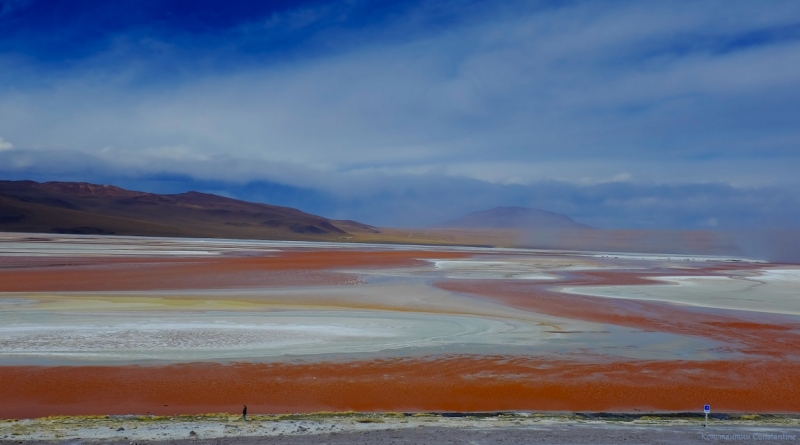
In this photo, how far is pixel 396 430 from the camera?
7469 millimetres

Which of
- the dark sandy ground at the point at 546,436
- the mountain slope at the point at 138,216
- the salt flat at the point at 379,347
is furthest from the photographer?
the mountain slope at the point at 138,216

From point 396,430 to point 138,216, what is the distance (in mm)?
117549

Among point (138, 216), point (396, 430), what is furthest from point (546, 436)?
point (138, 216)

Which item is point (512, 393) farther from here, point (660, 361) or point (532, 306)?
point (532, 306)

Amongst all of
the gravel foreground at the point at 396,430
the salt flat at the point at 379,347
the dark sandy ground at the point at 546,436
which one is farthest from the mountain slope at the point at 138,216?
the dark sandy ground at the point at 546,436

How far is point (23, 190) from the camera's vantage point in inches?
4909

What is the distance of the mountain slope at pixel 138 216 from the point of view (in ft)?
264

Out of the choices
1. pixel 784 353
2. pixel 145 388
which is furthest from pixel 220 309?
pixel 784 353

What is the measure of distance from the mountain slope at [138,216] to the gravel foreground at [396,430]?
74.3m

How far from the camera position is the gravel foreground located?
6.96 m

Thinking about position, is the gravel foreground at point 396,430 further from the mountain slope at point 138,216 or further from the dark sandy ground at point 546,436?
the mountain slope at point 138,216

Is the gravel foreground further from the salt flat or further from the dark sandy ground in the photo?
the salt flat

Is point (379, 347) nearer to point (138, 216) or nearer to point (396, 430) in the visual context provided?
point (396, 430)

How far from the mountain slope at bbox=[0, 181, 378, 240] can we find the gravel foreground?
244ft
